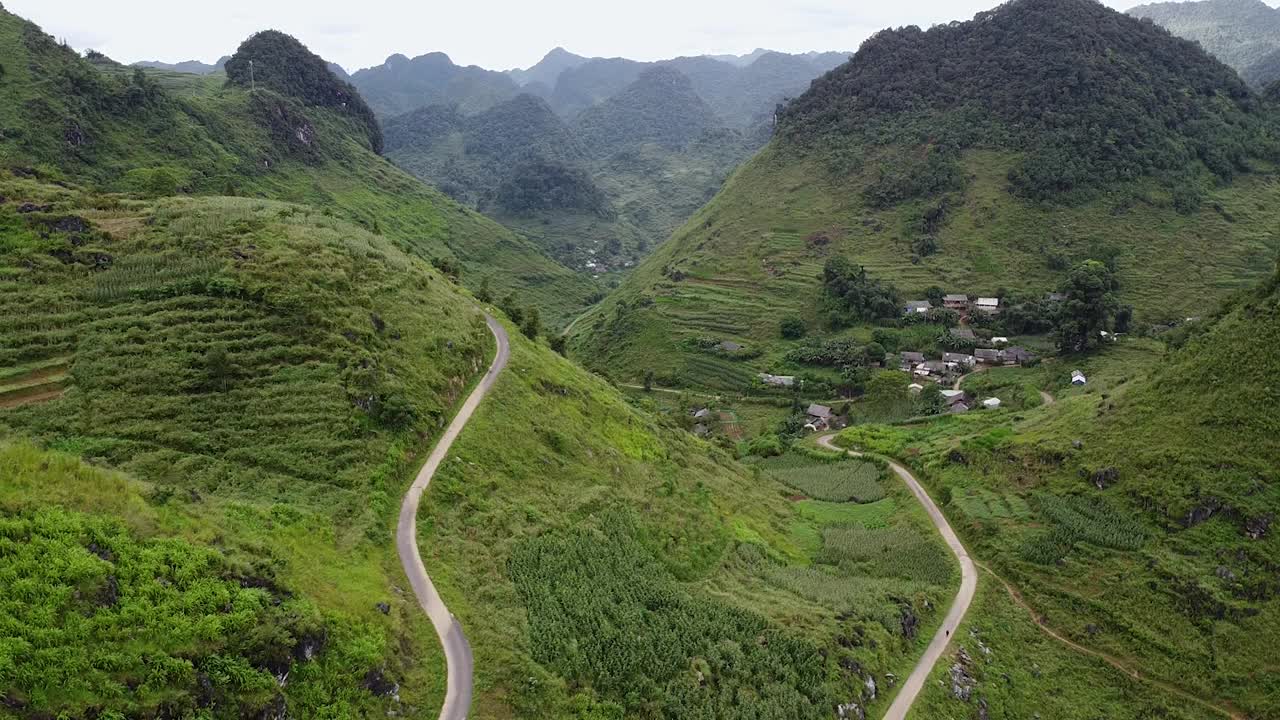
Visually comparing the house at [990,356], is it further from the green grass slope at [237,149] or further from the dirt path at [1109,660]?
the green grass slope at [237,149]

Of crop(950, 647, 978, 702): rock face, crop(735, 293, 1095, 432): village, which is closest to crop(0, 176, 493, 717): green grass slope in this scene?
crop(950, 647, 978, 702): rock face

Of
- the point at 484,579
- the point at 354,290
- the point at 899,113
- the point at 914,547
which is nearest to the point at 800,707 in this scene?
the point at 484,579

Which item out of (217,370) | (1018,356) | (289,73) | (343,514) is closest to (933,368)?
(1018,356)

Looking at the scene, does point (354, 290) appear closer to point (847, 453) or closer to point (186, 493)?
point (186, 493)

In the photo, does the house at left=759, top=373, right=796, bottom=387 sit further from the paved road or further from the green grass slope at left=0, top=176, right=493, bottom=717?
the paved road

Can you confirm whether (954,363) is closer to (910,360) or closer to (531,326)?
(910,360)

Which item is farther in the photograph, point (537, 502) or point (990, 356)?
point (990, 356)
